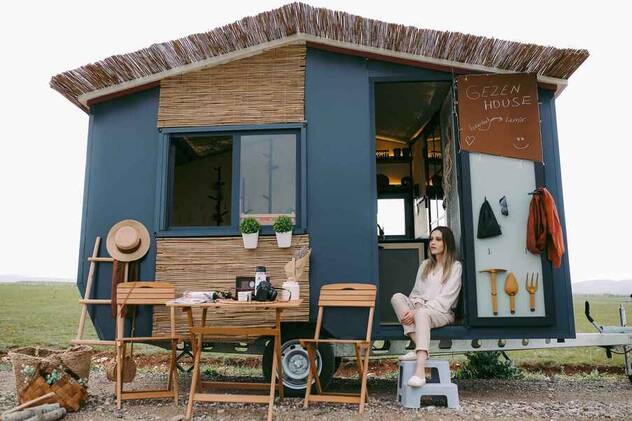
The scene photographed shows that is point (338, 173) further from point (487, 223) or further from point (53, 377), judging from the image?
point (53, 377)

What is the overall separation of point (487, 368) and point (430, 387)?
9.84 feet

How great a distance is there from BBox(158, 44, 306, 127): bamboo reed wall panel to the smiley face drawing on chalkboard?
198 cm

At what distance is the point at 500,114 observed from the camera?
4785 millimetres

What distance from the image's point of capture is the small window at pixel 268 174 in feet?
16.1

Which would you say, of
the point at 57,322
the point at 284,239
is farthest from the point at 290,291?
the point at 57,322

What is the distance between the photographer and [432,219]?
21.5 ft

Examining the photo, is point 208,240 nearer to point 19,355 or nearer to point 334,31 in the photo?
point 19,355

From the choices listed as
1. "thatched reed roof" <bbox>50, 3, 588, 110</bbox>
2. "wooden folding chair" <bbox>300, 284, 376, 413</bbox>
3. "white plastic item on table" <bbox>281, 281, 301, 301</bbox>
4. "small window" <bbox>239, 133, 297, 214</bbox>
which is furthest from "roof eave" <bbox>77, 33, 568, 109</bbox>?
"white plastic item on table" <bbox>281, 281, 301, 301</bbox>

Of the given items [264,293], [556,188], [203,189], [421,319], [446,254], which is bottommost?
[421,319]

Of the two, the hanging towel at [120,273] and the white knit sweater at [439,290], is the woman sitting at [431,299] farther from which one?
the hanging towel at [120,273]

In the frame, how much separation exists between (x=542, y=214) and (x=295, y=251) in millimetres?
2172

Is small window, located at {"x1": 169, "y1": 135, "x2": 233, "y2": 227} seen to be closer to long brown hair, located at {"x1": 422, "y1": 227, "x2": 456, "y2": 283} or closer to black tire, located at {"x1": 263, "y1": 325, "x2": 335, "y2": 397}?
black tire, located at {"x1": 263, "y1": 325, "x2": 335, "y2": 397}

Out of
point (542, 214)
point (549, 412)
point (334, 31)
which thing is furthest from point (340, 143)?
point (549, 412)

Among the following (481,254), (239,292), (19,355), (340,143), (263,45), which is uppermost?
(263,45)
